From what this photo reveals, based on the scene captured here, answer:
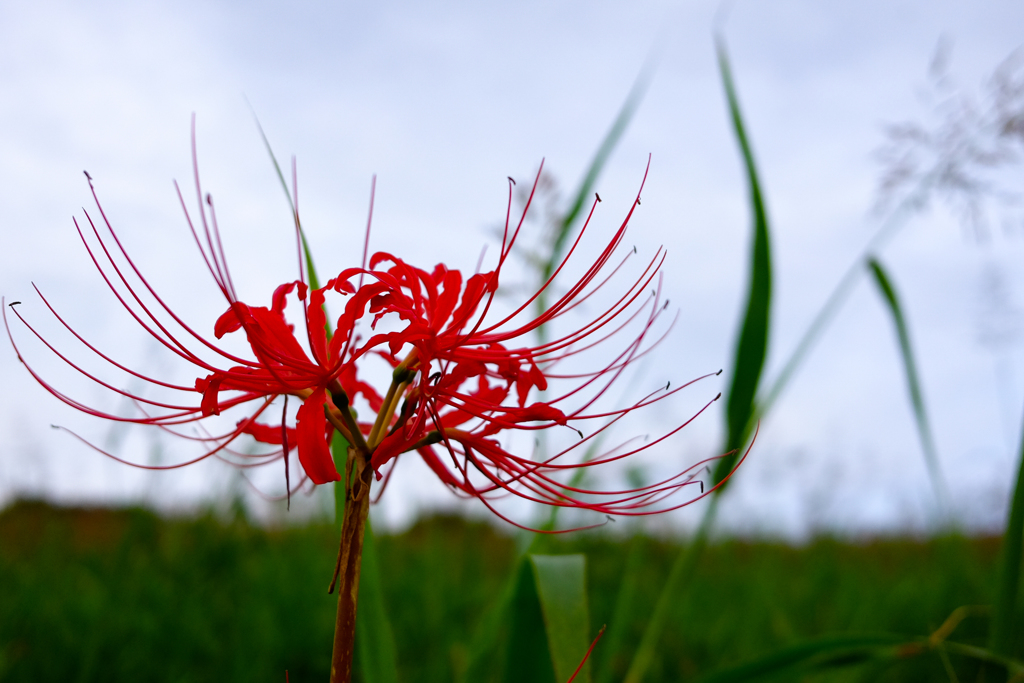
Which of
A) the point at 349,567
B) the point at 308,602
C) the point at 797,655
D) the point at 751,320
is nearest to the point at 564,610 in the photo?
the point at 349,567

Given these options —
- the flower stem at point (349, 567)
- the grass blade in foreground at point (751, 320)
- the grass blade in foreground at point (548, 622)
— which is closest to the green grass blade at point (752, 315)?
the grass blade in foreground at point (751, 320)

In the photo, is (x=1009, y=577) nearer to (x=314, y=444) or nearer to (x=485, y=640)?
(x=485, y=640)

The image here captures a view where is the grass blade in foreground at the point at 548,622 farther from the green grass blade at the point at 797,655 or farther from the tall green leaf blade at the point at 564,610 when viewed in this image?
the green grass blade at the point at 797,655

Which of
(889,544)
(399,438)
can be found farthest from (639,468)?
(889,544)

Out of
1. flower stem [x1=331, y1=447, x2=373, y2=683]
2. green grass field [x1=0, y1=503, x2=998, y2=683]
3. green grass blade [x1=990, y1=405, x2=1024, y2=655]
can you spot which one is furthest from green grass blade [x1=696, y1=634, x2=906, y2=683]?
flower stem [x1=331, y1=447, x2=373, y2=683]

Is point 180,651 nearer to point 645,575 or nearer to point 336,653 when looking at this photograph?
point 336,653
